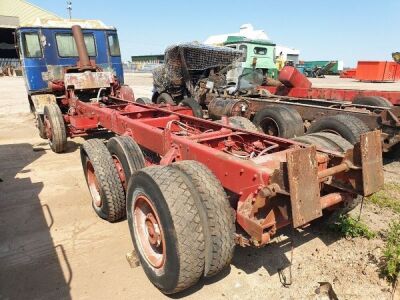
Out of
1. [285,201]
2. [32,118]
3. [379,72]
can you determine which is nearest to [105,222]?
[285,201]

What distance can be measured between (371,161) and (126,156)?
2.31 meters

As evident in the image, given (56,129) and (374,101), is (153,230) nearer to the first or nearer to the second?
(56,129)

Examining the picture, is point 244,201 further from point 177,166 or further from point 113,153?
point 113,153

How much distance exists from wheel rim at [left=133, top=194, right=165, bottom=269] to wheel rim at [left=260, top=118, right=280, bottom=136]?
12.9 ft

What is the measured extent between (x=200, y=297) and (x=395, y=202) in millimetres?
2965

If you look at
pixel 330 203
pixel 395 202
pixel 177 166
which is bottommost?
pixel 395 202

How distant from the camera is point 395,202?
14.1 ft

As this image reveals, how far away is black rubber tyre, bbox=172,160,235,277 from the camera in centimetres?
243

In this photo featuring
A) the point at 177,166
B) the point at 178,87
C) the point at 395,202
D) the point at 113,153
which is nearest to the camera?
the point at 177,166

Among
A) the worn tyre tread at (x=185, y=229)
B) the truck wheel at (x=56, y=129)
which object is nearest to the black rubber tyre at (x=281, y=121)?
the truck wheel at (x=56, y=129)

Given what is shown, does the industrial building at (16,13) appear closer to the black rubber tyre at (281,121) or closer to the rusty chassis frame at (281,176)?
the black rubber tyre at (281,121)

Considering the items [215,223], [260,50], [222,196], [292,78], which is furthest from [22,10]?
[215,223]

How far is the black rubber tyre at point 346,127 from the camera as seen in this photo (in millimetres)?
4766

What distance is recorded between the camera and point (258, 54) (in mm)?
10047
